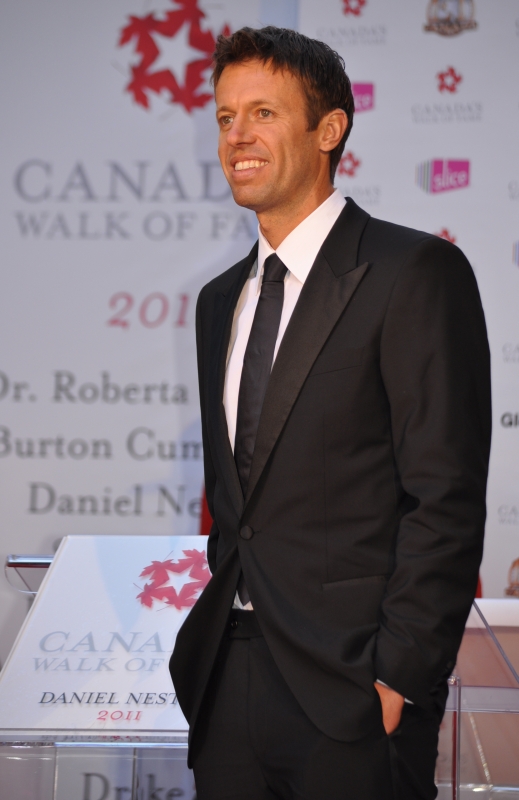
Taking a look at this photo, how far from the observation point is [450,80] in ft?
10.9

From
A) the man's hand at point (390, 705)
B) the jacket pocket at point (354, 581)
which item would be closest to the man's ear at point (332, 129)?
the jacket pocket at point (354, 581)

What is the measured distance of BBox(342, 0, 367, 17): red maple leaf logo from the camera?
10.9 feet

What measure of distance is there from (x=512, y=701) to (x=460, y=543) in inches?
24.8

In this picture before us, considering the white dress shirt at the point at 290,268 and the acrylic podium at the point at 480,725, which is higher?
the white dress shirt at the point at 290,268

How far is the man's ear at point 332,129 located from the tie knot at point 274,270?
225 mm

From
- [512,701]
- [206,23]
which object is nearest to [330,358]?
[512,701]

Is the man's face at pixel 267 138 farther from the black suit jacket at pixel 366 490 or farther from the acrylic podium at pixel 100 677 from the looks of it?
the acrylic podium at pixel 100 677

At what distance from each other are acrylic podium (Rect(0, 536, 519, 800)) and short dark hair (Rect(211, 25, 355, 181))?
108 cm

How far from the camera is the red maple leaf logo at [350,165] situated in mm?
3336

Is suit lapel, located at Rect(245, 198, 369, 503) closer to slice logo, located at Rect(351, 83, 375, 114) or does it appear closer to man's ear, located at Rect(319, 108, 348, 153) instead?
man's ear, located at Rect(319, 108, 348, 153)

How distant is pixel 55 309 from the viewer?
11.8 feet

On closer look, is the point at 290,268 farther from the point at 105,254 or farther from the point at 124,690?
the point at 105,254

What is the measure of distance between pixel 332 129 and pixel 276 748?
103cm

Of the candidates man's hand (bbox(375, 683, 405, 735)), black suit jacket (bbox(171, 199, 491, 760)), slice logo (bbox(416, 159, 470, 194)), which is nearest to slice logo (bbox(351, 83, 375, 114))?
slice logo (bbox(416, 159, 470, 194))
